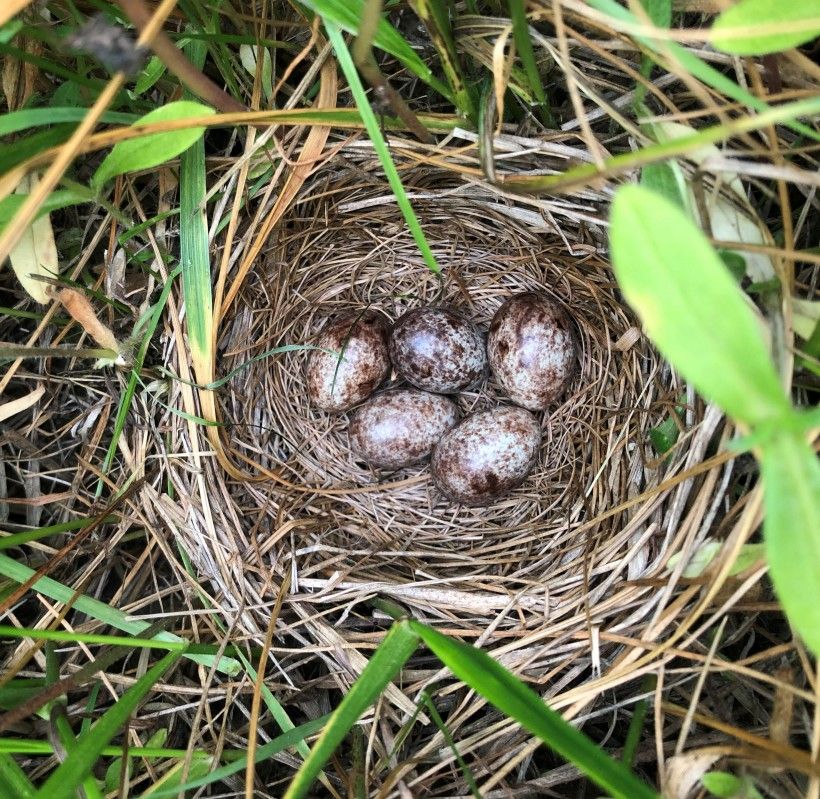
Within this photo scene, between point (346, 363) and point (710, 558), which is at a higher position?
point (346, 363)

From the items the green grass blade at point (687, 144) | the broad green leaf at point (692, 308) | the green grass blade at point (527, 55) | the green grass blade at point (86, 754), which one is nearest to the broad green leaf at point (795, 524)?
the broad green leaf at point (692, 308)

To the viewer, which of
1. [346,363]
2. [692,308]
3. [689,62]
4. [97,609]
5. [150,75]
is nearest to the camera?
[692,308]

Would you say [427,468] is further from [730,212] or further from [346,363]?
[730,212]

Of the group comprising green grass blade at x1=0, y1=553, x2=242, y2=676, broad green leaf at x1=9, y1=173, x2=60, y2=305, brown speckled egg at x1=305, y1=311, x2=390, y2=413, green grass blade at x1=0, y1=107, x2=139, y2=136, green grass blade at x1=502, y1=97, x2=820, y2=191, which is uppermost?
green grass blade at x1=0, y1=107, x2=139, y2=136

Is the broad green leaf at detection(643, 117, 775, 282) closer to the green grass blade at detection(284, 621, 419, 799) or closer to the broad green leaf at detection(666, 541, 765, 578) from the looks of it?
the broad green leaf at detection(666, 541, 765, 578)

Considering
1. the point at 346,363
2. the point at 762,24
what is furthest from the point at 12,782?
the point at 762,24

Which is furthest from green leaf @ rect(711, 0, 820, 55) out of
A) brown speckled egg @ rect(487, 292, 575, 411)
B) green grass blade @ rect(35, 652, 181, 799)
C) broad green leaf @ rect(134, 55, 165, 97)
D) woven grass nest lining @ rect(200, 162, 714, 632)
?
green grass blade @ rect(35, 652, 181, 799)
